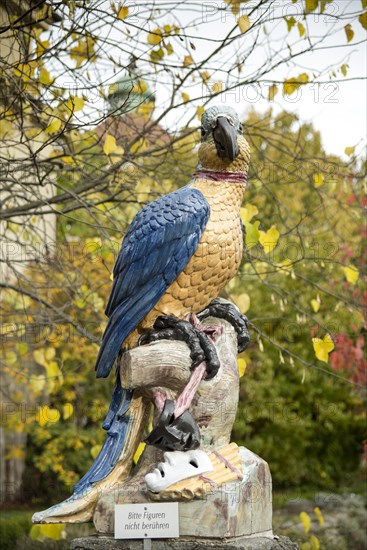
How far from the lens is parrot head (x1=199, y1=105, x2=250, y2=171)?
3.36m

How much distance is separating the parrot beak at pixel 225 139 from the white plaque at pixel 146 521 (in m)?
1.51

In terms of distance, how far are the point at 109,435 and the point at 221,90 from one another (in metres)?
2.29

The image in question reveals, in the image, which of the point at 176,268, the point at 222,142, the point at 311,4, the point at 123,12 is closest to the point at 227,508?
the point at 176,268

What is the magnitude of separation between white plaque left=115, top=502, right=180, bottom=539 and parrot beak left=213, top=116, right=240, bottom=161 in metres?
1.51

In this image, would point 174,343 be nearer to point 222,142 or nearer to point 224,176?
point 224,176

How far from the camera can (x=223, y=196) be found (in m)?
3.43

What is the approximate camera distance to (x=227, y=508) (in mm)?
3037

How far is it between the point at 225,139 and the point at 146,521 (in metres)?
1.65

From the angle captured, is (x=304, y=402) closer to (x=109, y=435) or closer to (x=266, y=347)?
(x=266, y=347)

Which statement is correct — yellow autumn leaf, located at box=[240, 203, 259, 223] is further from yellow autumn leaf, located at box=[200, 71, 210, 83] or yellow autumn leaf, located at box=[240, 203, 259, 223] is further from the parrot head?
yellow autumn leaf, located at box=[200, 71, 210, 83]

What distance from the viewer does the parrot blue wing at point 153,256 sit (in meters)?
3.28

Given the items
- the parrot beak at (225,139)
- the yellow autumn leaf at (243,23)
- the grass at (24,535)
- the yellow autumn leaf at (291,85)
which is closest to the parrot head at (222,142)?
the parrot beak at (225,139)

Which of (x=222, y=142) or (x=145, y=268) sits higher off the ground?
(x=222, y=142)

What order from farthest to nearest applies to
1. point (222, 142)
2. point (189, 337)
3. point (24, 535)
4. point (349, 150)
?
point (24, 535), point (349, 150), point (222, 142), point (189, 337)
